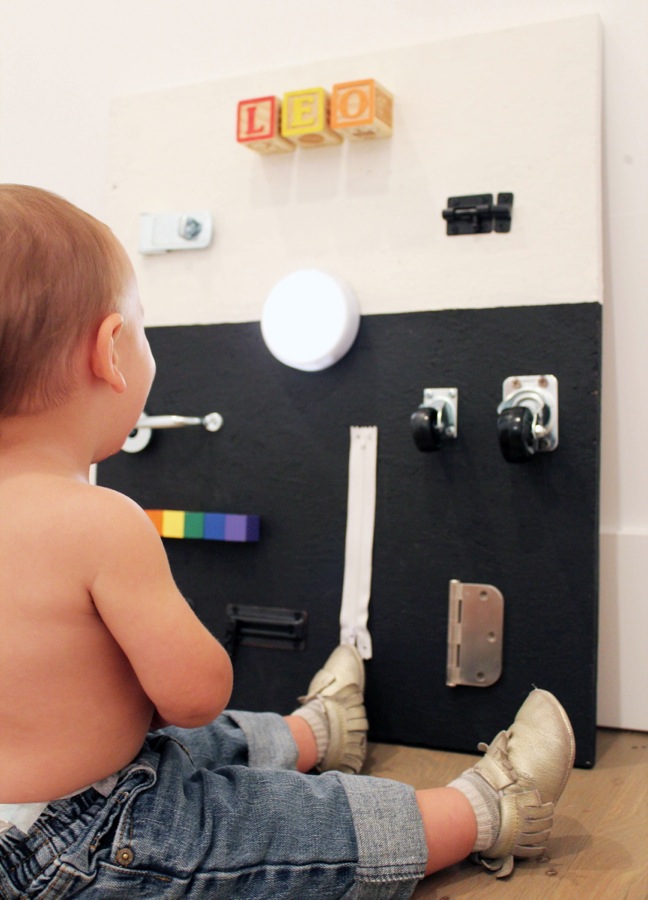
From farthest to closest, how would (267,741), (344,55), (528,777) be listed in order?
(344,55) → (267,741) → (528,777)

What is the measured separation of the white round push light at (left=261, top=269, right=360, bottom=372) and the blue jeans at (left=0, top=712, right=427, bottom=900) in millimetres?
583

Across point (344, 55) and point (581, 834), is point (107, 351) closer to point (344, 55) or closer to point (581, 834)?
point (581, 834)

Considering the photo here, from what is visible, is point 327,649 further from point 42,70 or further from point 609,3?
point 42,70

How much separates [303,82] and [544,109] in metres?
0.37

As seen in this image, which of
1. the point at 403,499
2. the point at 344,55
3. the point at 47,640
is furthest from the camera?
the point at 344,55

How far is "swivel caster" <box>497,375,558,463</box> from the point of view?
3.38 feet

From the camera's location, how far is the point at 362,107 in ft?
3.92

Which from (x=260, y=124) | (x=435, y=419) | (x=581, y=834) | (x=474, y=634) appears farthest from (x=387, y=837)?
(x=260, y=124)

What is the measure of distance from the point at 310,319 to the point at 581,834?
0.71 m

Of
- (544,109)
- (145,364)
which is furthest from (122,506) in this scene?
(544,109)

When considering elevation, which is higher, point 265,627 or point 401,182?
point 401,182

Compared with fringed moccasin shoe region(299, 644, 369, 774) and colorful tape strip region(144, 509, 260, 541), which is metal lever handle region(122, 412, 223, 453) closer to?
colorful tape strip region(144, 509, 260, 541)

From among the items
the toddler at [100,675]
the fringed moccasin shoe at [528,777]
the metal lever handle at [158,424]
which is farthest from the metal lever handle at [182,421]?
the fringed moccasin shoe at [528,777]

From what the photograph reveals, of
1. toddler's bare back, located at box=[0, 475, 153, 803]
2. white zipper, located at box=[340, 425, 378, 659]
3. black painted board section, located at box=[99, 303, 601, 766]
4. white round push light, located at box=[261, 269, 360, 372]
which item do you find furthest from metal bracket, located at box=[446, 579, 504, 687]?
toddler's bare back, located at box=[0, 475, 153, 803]
